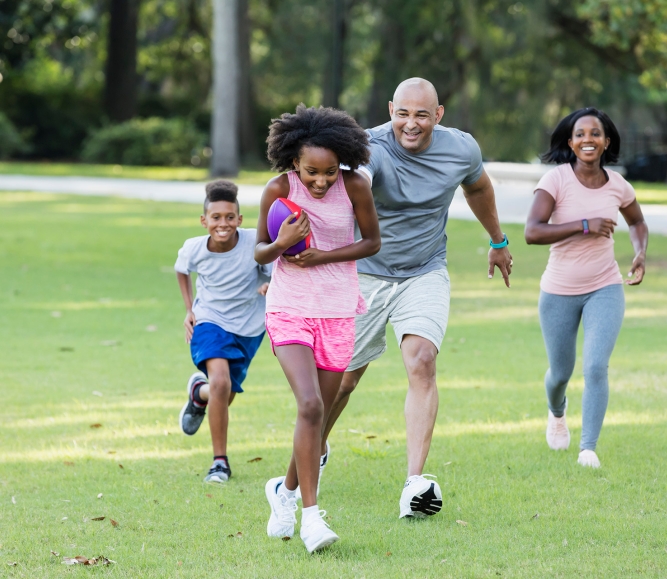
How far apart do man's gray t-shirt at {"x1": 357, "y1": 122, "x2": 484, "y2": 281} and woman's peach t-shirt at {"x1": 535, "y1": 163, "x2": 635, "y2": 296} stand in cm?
87

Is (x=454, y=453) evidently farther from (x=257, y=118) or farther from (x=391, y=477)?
(x=257, y=118)

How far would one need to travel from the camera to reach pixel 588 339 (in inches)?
245

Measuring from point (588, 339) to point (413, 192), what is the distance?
1.48 metres

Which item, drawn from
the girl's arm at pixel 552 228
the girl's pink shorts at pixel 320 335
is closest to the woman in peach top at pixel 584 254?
the girl's arm at pixel 552 228

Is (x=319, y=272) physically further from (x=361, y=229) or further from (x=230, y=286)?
(x=230, y=286)

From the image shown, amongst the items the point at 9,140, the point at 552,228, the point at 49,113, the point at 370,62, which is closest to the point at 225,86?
the point at 9,140

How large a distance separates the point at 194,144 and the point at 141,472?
109ft

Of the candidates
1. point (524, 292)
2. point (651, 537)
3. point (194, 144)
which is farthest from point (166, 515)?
point (194, 144)

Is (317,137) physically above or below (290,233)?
above

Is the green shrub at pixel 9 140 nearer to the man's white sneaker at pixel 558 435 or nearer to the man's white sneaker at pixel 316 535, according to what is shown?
the man's white sneaker at pixel 558 435

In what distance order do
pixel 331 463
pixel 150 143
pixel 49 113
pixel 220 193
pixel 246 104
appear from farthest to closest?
pixel 49 113 → pixel 246 104 → pixel 150 143 → pixel 331 463 → pixel 220 193

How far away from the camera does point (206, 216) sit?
6.36 m

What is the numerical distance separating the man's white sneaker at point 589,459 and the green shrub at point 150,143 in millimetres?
32859

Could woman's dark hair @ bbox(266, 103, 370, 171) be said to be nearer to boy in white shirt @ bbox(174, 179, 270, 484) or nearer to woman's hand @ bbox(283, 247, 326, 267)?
woman's hand @ bbox(283, 247, 326, 267)
